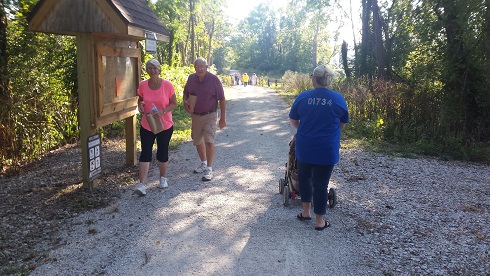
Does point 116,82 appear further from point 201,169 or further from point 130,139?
point 201,169

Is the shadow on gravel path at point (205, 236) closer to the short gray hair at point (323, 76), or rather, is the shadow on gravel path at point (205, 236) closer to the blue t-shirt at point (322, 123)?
the blue t-shirt at point (322, 123)

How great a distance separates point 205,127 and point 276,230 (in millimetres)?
2711

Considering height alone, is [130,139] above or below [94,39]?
below

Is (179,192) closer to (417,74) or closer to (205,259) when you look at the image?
(205,259)

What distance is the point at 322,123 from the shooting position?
465 centimetres

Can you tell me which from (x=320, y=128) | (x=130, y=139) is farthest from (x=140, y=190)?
(x=320, y=128)

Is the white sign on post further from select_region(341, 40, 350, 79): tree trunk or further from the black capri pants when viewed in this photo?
select_region(341, 40, 350, 79): tree trunk

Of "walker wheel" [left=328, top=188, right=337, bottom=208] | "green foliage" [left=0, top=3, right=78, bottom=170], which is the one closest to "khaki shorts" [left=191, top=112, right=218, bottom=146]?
"walker wheel" [left=328, top=188, right=337, bottom=208]

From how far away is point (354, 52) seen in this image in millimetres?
24297

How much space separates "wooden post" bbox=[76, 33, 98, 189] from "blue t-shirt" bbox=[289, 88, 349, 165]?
120 inches

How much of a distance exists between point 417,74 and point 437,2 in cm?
185

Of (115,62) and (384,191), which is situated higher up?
(115,62)

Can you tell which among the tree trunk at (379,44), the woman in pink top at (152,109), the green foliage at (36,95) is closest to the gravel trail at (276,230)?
the woman in pink top at (152,109)

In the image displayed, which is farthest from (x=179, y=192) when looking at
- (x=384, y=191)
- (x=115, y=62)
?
(x=384, y=191)
